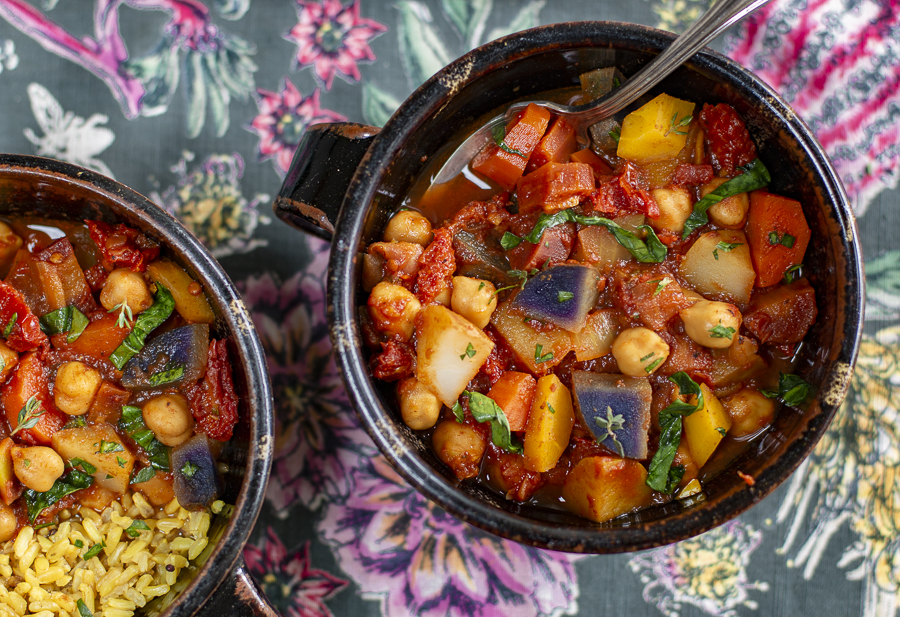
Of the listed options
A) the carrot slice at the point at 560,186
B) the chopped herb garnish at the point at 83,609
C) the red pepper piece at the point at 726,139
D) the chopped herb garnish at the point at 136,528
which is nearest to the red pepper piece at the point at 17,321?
the chopped herb garnish at the point at 136,528

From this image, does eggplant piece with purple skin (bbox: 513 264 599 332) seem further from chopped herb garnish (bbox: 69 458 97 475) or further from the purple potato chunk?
chopped herb garnish (bbox: 69 458 97 475)

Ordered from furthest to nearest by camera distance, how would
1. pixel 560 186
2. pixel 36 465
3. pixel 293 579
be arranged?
pixel 293 579 < pixel 36 465 < pixel 560 186

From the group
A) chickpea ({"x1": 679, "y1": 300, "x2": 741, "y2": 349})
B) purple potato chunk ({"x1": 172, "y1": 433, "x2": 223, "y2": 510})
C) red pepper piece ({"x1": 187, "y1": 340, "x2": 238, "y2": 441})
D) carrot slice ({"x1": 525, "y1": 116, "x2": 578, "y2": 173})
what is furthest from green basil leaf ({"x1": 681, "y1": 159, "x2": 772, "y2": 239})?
purple potato chunk ({"x1": 172, "y1": 433, "x2": 223, "y2": 510})

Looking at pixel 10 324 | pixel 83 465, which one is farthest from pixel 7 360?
pixel 83 465

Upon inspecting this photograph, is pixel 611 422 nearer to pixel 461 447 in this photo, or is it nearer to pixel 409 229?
pixel 461 447

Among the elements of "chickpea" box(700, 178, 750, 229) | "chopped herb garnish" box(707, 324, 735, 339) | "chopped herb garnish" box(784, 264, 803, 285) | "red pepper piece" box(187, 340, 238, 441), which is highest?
"chickpea" box(700, 178, 750, 229)
